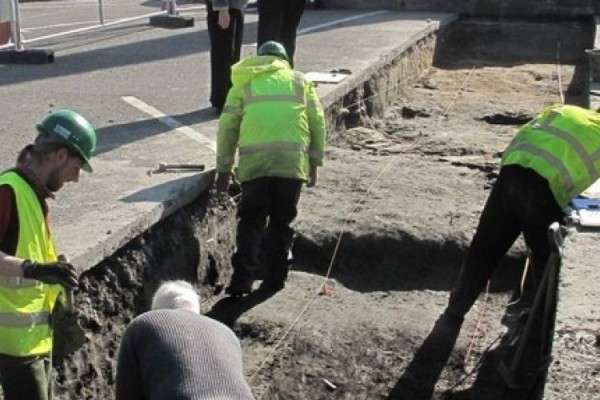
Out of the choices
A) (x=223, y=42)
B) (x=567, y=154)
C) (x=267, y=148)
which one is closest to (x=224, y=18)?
(x=223, y=42)

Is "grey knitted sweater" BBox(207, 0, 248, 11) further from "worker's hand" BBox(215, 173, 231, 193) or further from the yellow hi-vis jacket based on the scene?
"worker's hand" BBox(215, 173, 231, 193)

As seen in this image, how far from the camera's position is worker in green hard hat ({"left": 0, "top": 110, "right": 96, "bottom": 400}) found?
171 inches

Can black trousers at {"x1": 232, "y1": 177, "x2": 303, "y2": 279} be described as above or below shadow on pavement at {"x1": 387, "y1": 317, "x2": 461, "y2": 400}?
above

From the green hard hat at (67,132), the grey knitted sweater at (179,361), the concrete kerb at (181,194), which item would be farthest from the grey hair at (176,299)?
the concrete kerb at (181,194)

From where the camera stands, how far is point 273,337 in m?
7.26

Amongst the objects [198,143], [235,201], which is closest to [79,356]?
[235,201]

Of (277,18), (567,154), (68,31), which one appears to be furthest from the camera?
(68,31)

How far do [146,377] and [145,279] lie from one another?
125 inches

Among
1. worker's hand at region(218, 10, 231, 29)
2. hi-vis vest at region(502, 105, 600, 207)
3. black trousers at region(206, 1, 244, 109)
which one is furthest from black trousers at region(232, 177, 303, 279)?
black trousers at region(206, 1, 244, 109)

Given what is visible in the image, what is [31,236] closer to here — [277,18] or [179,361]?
[179,361]

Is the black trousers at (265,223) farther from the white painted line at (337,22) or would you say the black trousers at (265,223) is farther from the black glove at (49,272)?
the white painted line at (337,22)

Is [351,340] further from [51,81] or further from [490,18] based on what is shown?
[490,18]

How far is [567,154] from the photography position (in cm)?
680

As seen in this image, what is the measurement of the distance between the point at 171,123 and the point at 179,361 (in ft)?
20.6
